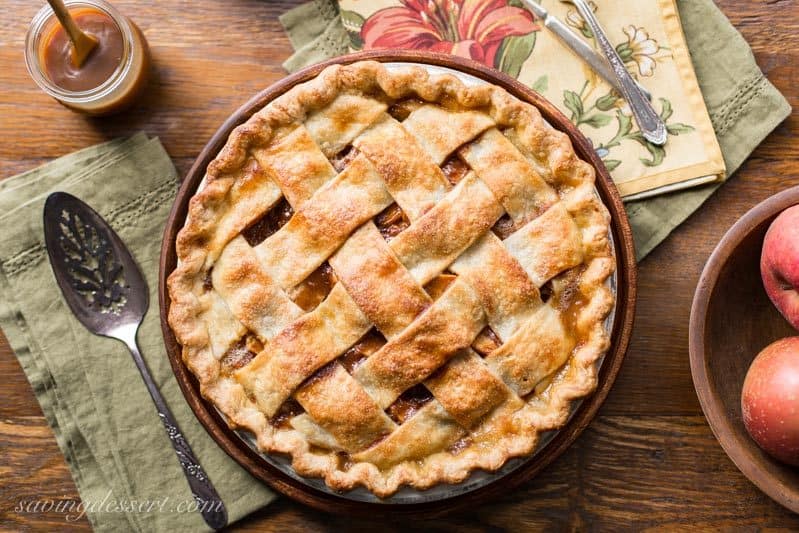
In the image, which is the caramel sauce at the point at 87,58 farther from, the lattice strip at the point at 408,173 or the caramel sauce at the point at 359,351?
the caramel sauce at the point at 359,351

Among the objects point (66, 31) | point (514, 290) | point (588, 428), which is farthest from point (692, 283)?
point (66, 31)

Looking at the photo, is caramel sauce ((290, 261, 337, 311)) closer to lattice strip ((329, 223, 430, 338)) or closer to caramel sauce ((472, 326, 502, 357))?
lattice strip ((329, 223, 430, 338))

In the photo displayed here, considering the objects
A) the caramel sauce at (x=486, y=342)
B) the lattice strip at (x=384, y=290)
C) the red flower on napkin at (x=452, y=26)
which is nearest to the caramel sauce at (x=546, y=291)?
the caramel sauce at (x=486, y=342)

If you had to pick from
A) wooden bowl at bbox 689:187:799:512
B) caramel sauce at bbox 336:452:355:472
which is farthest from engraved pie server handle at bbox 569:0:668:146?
caramel sauce at bbox 336:452:355:472

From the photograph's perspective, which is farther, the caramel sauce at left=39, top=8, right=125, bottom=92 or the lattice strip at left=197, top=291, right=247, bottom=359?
the caramel sauce at left=39, top=8, right=125, bottom=92

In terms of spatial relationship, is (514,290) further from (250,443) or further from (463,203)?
(250,443)

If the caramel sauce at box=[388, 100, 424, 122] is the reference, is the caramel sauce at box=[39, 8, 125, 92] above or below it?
above

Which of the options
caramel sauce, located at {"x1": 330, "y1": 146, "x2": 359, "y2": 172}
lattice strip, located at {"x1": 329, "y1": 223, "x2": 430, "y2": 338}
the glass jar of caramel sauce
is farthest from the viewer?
the glass jar of caramel sauce
